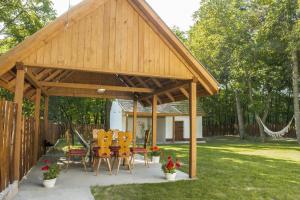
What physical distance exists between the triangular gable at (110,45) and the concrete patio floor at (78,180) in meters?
2.43

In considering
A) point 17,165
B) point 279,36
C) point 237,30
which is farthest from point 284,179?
point 237,30

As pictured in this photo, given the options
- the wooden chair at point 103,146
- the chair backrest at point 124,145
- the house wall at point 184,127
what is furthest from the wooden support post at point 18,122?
the house wall at point 184,127

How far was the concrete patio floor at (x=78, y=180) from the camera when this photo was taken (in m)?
5.36

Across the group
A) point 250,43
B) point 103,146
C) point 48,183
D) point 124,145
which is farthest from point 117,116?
point 48,183

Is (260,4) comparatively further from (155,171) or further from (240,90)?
(155,171)

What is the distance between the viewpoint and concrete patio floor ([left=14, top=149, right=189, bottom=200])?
5.36m

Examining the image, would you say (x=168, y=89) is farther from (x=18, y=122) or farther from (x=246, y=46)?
(x=246, y=46)

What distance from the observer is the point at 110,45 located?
6465 millimetres

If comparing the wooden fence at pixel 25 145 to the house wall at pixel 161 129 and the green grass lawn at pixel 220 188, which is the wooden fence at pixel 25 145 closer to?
the green grass lawn at pixel 220 188

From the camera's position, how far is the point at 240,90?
25641 millimetres

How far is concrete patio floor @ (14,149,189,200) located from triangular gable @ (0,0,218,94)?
2.43 m

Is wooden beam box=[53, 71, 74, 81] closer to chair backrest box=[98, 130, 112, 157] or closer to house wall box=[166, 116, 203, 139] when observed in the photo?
chair backrest box=[98, 130, 112, 157]

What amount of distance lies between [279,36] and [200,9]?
30.4 ft

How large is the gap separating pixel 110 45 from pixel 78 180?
123 inches
